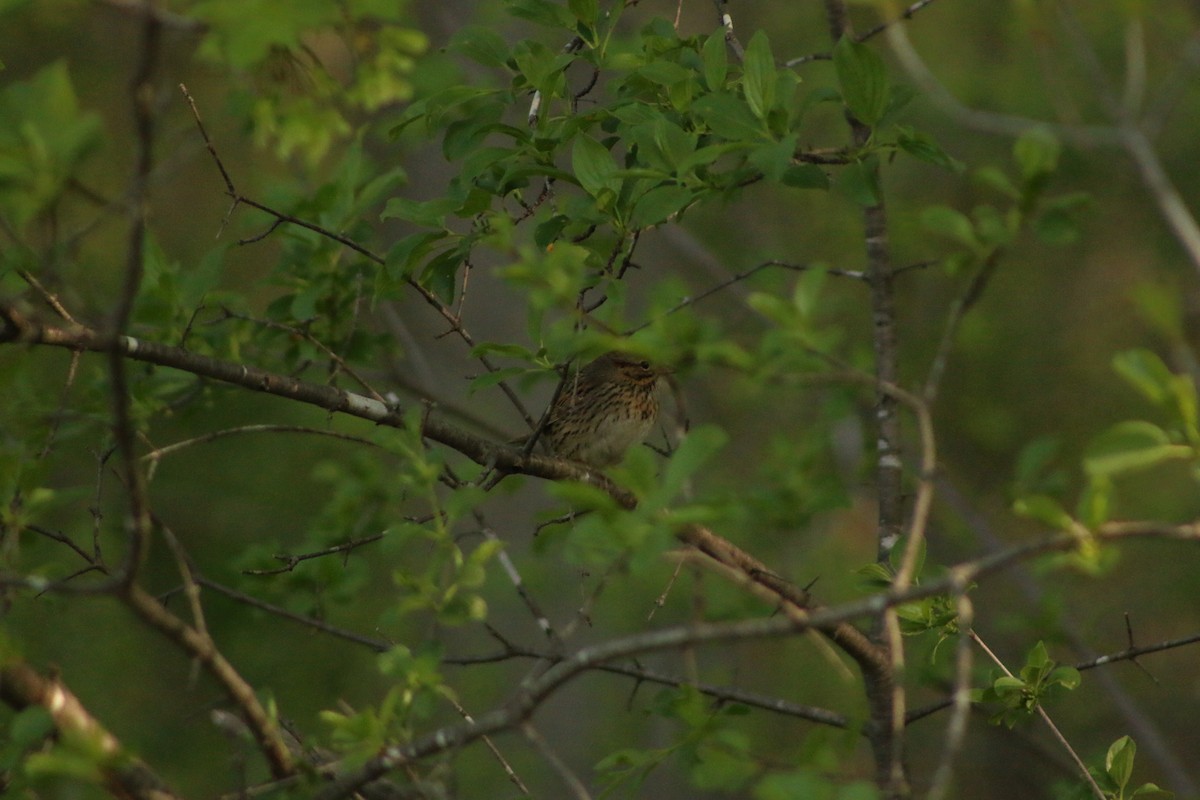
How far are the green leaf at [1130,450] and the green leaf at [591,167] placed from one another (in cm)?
123

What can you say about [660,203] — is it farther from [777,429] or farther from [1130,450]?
[777,429]

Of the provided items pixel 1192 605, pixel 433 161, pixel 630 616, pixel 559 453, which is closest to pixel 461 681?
pixel 630 616

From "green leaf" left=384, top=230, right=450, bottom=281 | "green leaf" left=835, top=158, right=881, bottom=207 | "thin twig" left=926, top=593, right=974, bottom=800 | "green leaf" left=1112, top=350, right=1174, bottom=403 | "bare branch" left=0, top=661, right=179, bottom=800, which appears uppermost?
"green leaf" left=835, top=158, right=881, bottom=207

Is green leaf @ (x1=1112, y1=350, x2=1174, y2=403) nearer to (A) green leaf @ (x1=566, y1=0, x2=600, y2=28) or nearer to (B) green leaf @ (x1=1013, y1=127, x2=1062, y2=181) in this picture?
(B) green leaf @ (x1=1013, y1=127, x2=1062, y2=181)

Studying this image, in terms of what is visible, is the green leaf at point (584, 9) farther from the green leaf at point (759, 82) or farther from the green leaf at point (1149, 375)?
the green leaf at point (1149, 375)

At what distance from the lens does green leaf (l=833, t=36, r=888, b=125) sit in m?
2.70

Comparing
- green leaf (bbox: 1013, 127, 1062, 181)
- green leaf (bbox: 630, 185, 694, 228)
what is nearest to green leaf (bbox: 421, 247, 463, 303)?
green leaf (bbox: 630, 185, 694, 228)

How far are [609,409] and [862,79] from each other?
346 centimetres

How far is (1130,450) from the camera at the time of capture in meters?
2.05

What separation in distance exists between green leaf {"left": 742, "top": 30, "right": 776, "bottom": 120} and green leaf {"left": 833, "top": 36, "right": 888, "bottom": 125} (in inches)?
5.5

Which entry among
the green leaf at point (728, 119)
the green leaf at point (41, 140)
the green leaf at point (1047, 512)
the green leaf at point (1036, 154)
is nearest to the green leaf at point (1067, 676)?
the green leaf at point (1047, 512)

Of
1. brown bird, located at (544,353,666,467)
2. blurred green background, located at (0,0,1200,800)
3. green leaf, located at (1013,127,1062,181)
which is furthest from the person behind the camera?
blurred green background, located at (0,0,1200,800)

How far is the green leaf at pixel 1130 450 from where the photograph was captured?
1972mm

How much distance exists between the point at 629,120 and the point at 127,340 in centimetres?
117
